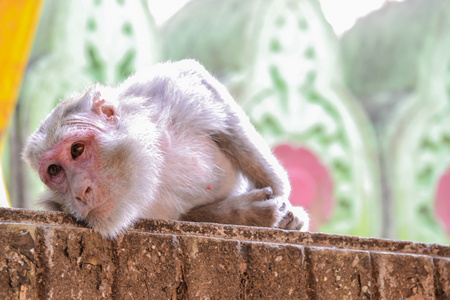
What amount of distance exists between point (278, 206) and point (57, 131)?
2.59 feet

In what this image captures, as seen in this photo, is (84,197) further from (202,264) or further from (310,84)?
(310,84)

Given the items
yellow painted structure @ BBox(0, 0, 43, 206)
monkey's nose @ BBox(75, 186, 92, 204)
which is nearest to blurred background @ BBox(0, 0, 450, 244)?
yellow painted structure @ BBox(0, 0, 43, 206)

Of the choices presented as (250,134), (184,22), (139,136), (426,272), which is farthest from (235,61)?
(426,272)

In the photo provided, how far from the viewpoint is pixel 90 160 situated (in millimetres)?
1783

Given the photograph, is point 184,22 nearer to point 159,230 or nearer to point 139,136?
point 139,136

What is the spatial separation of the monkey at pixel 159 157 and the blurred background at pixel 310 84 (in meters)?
1.89

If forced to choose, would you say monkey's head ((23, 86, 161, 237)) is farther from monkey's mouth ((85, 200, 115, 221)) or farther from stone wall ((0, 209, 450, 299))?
stone wall ((0, 209, 450, 299))

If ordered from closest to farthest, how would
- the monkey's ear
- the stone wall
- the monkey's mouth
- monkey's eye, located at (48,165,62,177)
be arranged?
the stone wall, the monkey's mouth, monkey's eye, located at (48,165,62,177), the monkey's ear

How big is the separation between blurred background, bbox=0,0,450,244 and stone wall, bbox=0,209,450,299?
105 inches

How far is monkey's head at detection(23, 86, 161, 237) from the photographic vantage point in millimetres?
1715

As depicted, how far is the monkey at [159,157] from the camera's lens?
1.77 m

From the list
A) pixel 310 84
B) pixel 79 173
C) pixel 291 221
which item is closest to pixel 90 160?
pixel 79 173

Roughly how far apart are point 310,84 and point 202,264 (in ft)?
12.7

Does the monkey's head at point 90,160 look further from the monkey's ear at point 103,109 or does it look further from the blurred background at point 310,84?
the blurred background at point 310,84
